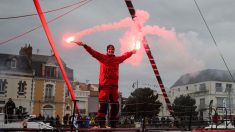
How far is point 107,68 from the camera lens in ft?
33.4

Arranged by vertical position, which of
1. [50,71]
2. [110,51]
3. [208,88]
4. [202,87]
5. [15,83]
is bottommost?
[110,51]

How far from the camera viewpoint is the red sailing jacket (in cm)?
1007

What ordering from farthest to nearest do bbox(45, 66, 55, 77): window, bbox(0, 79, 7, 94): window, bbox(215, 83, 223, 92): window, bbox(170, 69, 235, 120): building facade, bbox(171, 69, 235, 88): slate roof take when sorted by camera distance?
bbox(171, 69, 235, 88): slate roof
bbox(215, 83, 223, 92): window
bbox(170, 69, 235, 120): building facade
bbox(45, 66, 55, 77): window
bbox(0, 79, 7, 94): window

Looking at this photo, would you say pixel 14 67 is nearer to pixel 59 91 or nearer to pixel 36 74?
pixel 36 74

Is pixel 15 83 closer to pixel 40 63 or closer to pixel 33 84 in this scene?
pixel 33 84

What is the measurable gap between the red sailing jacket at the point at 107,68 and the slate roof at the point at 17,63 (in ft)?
143

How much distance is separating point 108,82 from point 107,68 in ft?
1.46

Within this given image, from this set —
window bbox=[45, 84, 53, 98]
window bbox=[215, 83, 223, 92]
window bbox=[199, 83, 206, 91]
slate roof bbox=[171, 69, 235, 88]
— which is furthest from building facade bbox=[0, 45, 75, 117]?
slate roof bbox=[171, 69, 235, 88]

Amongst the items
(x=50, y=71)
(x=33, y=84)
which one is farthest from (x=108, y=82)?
(x=50, y=71)

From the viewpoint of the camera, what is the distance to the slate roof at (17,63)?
5150 cm

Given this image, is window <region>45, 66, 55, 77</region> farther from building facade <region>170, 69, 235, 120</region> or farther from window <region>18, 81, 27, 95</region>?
building facade <region>170, 69, 235, 120</region>

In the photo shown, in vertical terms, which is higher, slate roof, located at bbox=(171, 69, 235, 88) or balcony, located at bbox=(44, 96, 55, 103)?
slate roof, located at bbox=(171, 69, 235, 88)

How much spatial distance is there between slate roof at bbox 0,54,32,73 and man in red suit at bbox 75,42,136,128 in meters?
43.5

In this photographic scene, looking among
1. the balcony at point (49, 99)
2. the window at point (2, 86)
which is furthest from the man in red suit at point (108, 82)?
the balcony at point (49, 99)
